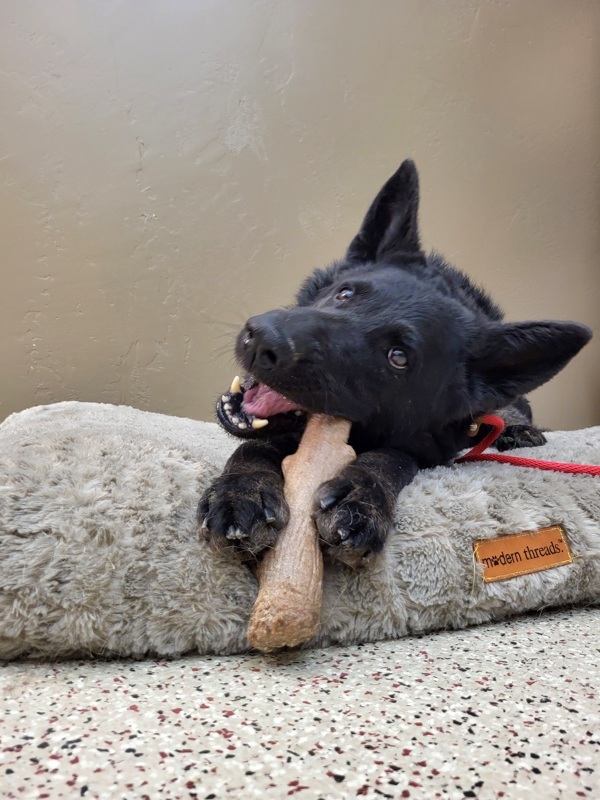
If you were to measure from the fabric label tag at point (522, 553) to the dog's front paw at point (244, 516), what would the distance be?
1.48 ft

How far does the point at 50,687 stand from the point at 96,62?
295 centimetres

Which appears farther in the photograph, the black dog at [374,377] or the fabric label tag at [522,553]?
the fabric label tag at [522,553]

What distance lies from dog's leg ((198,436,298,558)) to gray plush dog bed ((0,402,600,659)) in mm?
50

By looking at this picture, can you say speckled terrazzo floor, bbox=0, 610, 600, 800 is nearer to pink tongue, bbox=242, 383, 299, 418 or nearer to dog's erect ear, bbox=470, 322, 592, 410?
pink tongue, bbox=242, 383, 299, 418

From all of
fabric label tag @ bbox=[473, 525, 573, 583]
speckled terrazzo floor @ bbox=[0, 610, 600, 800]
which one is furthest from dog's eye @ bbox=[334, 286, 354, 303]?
speckled terrazzo floor @ bbox=[0, 610, 600, 800]

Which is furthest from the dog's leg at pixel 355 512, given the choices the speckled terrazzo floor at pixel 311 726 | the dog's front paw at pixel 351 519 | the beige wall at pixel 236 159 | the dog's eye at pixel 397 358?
the beige wall at pixel 236 159

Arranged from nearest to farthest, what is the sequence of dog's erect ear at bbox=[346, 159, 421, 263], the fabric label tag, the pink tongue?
the fabric label tag, the pink tongue, dog's erect ear at bbox=[346, 159, 421, 263]

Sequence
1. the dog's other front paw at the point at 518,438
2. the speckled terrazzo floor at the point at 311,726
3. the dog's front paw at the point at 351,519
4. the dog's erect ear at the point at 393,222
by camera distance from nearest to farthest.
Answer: the speckled terrazzo floor at the point at 311,726 → the dog's front paw at the point at 351,519 → the dog's erect ear at the point at 393,222 → the dog's other front paw at the point at 518,438

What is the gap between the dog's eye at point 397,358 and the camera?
1.35m

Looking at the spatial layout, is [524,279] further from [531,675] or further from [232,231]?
[531,675]

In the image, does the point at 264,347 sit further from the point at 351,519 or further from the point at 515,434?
the point at 515,434

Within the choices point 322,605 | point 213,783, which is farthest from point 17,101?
point 213,783

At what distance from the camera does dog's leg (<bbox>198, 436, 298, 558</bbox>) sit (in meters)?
0.96

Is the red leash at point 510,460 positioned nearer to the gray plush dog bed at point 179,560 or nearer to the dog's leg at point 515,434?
the gray plush dog bed at point 179,560
